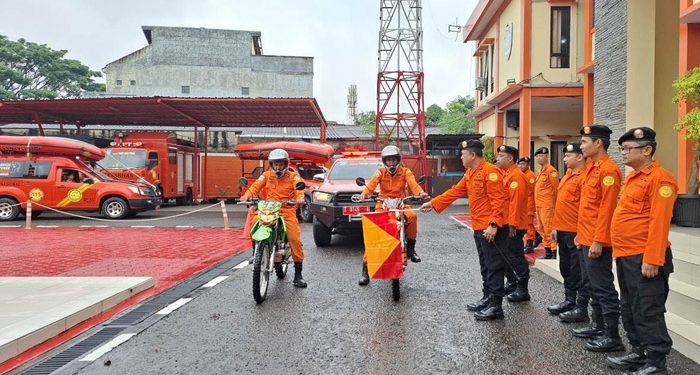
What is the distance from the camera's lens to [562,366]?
13.5ft

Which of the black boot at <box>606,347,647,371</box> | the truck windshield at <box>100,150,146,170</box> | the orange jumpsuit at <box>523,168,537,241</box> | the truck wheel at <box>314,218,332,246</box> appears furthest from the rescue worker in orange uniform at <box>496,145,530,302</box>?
the truck windshield at <box>100,150,146,170</box>

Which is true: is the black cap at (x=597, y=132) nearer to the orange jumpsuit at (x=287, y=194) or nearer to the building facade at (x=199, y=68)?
the orange jumpsuit at (x=287, y=194)

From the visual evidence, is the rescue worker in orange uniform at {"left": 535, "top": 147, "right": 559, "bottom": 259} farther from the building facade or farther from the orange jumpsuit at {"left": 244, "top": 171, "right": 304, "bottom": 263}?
the building facade

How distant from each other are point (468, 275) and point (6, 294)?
595 centimetres

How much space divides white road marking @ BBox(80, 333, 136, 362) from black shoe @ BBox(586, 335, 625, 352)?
4067 millimetres

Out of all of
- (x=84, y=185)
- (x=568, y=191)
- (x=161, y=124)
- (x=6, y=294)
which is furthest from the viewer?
(x=161, y=124)

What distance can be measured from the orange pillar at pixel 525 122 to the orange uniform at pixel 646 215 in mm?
14766

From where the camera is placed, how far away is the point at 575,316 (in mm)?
5348

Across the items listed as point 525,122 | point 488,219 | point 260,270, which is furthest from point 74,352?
point 525,122

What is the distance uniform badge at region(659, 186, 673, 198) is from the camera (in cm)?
367

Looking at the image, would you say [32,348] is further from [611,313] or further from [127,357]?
[611,313]

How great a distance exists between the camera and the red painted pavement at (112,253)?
7.38 m

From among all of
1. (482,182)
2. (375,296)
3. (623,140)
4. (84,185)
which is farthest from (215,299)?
(84,185)

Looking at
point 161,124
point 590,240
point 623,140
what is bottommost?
point 590,240
